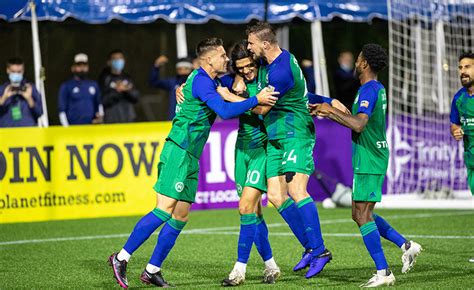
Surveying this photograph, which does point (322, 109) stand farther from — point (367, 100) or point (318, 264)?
point (318, 264)

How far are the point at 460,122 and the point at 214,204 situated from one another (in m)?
6.45

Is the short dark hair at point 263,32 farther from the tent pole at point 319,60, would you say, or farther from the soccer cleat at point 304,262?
the tent pole at point 319,60

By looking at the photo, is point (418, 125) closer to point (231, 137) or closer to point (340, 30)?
point (231, 137)

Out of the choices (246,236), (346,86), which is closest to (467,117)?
(246,236)

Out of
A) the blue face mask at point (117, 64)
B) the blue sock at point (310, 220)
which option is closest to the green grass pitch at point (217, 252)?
the blue sock at point (310, 220)

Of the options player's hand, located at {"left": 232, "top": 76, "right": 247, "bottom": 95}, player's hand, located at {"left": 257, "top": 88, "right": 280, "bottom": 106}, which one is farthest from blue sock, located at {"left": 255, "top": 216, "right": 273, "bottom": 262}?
player's hand, located at {"left": 257, "top": 88, "right": 280, "bottom": 106}

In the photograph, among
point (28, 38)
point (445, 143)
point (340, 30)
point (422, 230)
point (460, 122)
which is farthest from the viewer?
point (340, 30)

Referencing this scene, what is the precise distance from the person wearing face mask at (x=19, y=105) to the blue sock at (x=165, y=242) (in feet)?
→ 25.9

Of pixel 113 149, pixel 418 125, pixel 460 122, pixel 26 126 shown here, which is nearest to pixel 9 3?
pixel 26 126

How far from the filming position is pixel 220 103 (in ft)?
30.3

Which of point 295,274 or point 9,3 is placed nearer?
point 295,274

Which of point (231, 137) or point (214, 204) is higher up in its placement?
point (231, 137)

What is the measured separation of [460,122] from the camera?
1153 centimetres

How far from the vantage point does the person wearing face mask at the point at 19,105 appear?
17.0m
